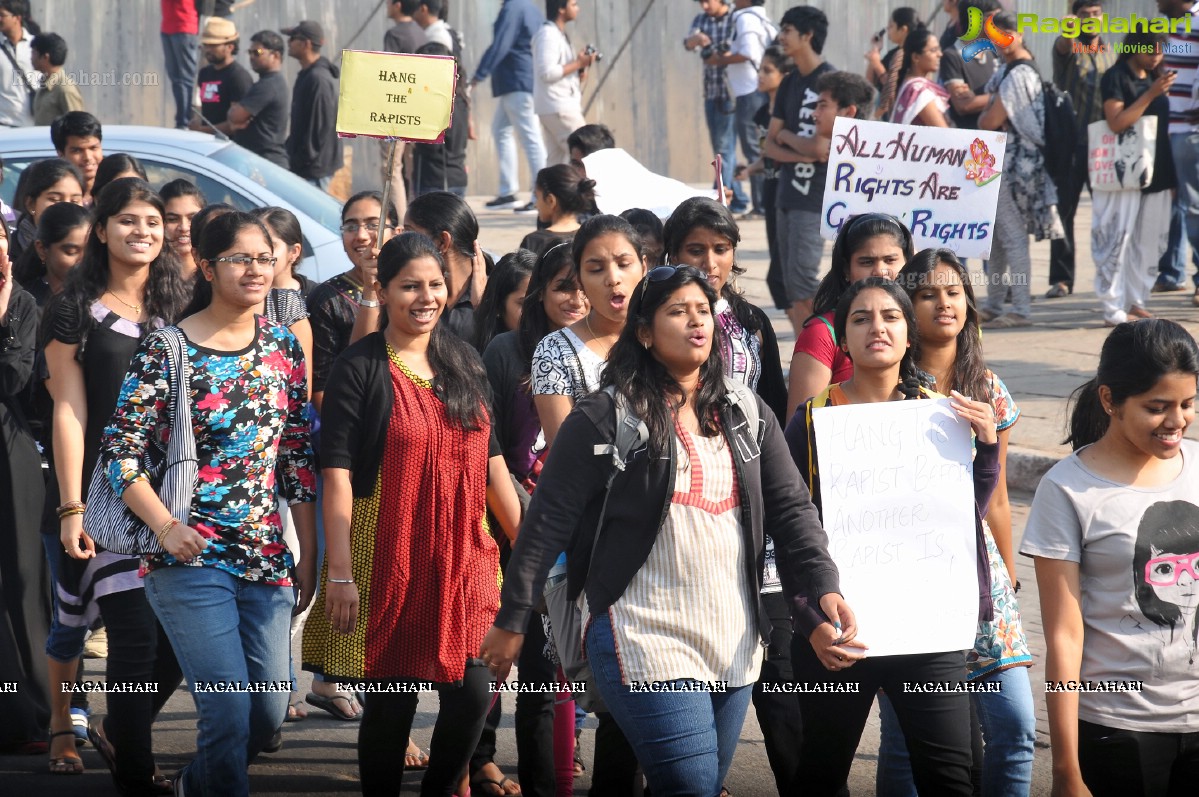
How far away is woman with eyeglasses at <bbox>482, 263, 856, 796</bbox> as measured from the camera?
3686mm

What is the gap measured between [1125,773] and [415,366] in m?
2.20

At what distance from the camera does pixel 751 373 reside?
4.97m

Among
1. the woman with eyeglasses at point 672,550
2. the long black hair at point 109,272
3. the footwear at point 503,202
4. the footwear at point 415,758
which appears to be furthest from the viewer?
the footwear at point 503,202

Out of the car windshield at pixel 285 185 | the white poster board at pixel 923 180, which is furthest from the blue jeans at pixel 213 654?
the car windshield at pixel 285 185

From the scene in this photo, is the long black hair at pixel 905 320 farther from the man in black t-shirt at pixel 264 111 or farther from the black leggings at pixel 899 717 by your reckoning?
the man in black t-shirt at pixel 264 111

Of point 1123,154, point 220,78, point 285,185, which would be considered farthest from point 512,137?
point 1123,154

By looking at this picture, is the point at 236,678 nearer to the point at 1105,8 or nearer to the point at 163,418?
the point at 163,418

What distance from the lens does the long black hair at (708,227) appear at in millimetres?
5117

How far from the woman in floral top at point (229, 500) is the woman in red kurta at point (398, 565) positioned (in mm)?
164

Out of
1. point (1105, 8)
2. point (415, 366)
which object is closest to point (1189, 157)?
point (415, 366)

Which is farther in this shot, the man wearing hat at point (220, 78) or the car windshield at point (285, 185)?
the man wearing hat at point (220, 78)

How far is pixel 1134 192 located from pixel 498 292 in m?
6.67

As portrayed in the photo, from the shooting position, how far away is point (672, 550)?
12.2 feet

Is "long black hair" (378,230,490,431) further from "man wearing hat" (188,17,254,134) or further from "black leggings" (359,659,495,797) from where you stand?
"man wearing hat" (188,17,254,134)
